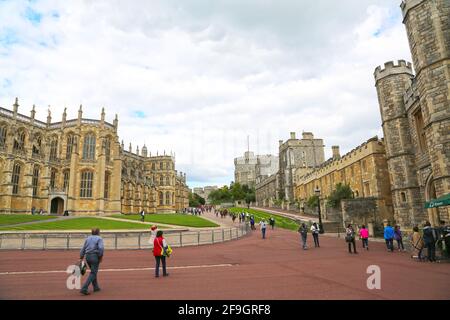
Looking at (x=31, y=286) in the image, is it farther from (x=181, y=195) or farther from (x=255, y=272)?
(x=181, y=195)

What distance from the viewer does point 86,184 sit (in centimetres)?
4906

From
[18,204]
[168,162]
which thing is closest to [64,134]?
[18,204]

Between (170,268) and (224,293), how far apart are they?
14.3ft

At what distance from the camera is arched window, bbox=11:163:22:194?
41875 mm

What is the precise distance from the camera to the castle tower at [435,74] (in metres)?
15.2

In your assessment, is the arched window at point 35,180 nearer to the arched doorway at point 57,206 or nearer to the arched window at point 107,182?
the arched doorway at point 57,206

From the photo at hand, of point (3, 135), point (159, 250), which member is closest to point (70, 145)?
point (3, 135)

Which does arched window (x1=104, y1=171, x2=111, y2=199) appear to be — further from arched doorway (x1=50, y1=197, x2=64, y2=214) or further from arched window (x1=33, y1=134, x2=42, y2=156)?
arched window (x1=33, y1=134, x2=42, y2=156)

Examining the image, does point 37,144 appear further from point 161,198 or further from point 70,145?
point 161,198

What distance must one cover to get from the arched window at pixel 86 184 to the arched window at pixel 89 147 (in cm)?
292

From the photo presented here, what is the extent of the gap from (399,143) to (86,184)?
46.7 metres

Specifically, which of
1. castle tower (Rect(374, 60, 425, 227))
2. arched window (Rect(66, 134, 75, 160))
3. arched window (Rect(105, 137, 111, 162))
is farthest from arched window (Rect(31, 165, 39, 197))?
castle tower (Rect(374, 60, 425, 227))

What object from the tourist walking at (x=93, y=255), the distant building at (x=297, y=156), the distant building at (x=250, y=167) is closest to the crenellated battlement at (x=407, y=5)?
the tourist walking at (x=93, y=255)

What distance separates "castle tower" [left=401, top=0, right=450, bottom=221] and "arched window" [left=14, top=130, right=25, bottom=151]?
170ft
